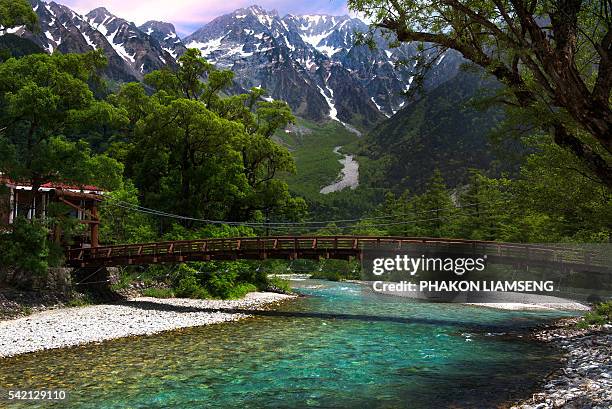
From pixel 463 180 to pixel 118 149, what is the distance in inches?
5862

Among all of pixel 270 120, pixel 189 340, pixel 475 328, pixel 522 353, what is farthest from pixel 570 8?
pixel 270 120

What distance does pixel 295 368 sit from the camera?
1316 cm

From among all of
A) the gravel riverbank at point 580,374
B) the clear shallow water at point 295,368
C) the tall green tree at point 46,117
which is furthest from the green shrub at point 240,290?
the gravel riverbank at point 580,374

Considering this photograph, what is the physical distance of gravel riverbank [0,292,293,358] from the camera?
51.6 feet

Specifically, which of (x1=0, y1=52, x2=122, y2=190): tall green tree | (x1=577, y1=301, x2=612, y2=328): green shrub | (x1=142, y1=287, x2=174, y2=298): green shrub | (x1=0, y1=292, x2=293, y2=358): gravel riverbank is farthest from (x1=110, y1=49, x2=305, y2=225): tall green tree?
(x1=577, y1=301, x2=612, y2=328): green shrub

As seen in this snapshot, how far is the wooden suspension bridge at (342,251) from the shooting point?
2466 cm

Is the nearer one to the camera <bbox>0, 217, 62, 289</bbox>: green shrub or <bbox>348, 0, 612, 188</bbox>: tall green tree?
<bbox>348, 0, 612, 188</bbox>: tall green tree

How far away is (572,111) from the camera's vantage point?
7.28 meters

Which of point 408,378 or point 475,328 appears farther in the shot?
point 475,328

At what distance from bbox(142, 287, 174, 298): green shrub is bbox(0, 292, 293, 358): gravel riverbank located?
840mm

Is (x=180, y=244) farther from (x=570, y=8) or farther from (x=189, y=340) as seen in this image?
(x=570, y=8)

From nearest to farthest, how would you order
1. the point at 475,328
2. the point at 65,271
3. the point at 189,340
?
the point at 189,340
the point at 475,328
the point at 65,271

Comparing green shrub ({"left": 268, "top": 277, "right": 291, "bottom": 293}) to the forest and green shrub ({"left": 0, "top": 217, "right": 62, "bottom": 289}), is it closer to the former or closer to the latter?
the forest

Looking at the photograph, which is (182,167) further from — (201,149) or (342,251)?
(342,251)
